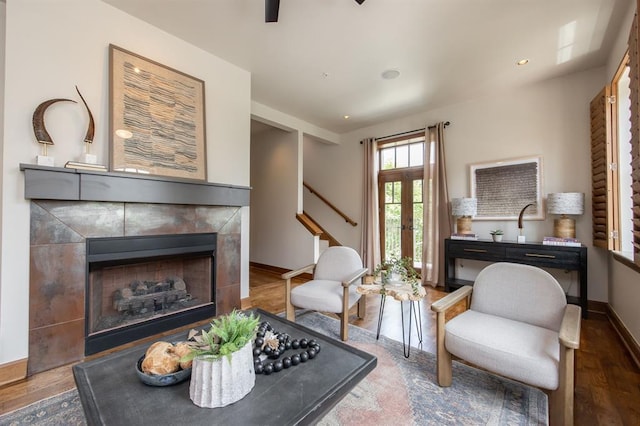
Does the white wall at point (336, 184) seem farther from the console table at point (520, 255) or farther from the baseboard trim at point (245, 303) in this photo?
the baseboard trim at point (245, 303)

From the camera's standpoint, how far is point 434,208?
14.1 feet

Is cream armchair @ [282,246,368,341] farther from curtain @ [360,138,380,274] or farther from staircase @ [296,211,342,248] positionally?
curtain @ [360,138,380,274]

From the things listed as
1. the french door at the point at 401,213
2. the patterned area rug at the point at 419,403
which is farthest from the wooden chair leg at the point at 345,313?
the french door at the point at 401,213

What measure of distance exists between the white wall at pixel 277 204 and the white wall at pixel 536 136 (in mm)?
2197

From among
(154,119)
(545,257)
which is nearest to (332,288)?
(154,119)

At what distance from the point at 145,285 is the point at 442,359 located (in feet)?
9.04

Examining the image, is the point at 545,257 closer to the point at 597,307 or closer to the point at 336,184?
the point at 597,307

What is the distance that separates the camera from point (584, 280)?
114 inches

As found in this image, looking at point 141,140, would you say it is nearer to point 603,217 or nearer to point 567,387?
point 567,387

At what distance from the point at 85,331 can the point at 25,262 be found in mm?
671

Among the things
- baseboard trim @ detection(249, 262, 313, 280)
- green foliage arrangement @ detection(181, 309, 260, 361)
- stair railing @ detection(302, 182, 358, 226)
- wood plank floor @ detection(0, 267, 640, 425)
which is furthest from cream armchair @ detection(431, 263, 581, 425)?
stair railing @ detection(302, 182, 358, 226)

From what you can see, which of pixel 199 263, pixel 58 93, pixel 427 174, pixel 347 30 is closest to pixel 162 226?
pixel 199 263

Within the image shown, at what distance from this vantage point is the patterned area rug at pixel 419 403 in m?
1.46

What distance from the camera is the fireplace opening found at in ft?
7.31
